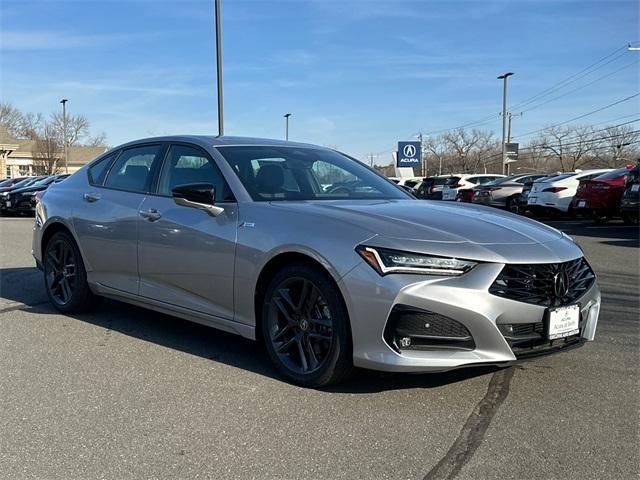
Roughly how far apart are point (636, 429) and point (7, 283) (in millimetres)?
6886

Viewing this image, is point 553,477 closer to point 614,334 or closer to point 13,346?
point 614,334

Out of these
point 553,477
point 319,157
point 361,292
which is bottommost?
point 553,477

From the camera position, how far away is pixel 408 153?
3862cm

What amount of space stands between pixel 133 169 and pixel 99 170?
2.14 ft

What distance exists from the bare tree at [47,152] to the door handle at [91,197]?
67.4 meters

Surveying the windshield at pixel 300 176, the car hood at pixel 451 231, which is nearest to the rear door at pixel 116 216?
the windshield at pixel 300 176

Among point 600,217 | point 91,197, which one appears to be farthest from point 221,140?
point 600,217

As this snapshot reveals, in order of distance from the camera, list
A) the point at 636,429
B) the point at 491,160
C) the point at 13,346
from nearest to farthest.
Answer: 1. the point at 636,429
2. the point at 13,346
3. the point at 491,160

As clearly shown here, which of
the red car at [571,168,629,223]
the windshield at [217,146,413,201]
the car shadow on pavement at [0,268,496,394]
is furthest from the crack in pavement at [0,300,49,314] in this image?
the red car at [571,168,629,223]

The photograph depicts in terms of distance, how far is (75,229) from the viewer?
563 centimetres

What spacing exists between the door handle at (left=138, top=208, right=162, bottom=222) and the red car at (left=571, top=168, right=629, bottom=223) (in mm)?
12967

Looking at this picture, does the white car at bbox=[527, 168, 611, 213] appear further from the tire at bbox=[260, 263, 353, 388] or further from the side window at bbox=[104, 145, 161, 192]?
the tire at bbox=[260, 263, 353, 388]

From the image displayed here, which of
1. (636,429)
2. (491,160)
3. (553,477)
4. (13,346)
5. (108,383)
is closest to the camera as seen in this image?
(553,477)

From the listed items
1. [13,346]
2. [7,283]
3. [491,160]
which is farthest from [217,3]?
[491,160]
